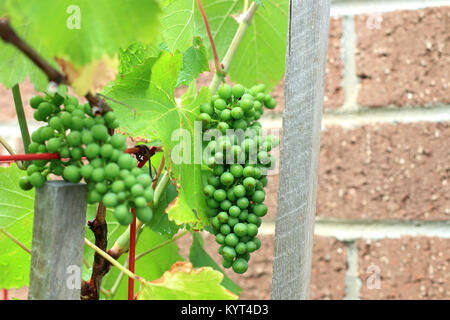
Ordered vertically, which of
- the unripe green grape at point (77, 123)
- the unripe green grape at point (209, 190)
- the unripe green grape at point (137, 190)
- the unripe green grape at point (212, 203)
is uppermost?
the unripe green grape at point (77, 123)

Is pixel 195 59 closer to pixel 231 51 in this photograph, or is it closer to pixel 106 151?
pixel 231 51

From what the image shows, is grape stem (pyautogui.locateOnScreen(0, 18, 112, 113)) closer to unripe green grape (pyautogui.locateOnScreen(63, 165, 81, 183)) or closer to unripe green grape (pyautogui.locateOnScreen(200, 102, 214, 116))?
unripe green grape (pyautogui.locateOnScreen(63, 165, 81, 183))

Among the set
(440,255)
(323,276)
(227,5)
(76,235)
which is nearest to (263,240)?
(323,276)

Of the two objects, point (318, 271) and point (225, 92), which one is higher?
point (225, 92)

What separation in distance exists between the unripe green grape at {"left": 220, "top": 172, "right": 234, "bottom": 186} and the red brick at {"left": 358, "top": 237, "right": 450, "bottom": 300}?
0.37 meters

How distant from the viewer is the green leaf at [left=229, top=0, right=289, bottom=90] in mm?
547

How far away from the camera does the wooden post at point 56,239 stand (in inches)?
11.4

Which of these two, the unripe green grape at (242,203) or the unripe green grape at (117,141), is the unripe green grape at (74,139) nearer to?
the unripe green grape at (117,141)

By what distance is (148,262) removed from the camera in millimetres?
556

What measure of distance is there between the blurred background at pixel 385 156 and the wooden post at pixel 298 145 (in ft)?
1.16

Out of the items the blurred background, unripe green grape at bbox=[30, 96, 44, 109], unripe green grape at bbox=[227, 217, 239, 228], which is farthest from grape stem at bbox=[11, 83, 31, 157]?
the blurred background

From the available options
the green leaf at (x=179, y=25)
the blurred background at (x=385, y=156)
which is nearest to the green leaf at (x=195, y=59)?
the green leaf at (x=179, y=25)

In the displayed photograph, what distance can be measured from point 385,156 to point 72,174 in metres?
0.49

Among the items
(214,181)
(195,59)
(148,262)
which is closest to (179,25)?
(195,59)
